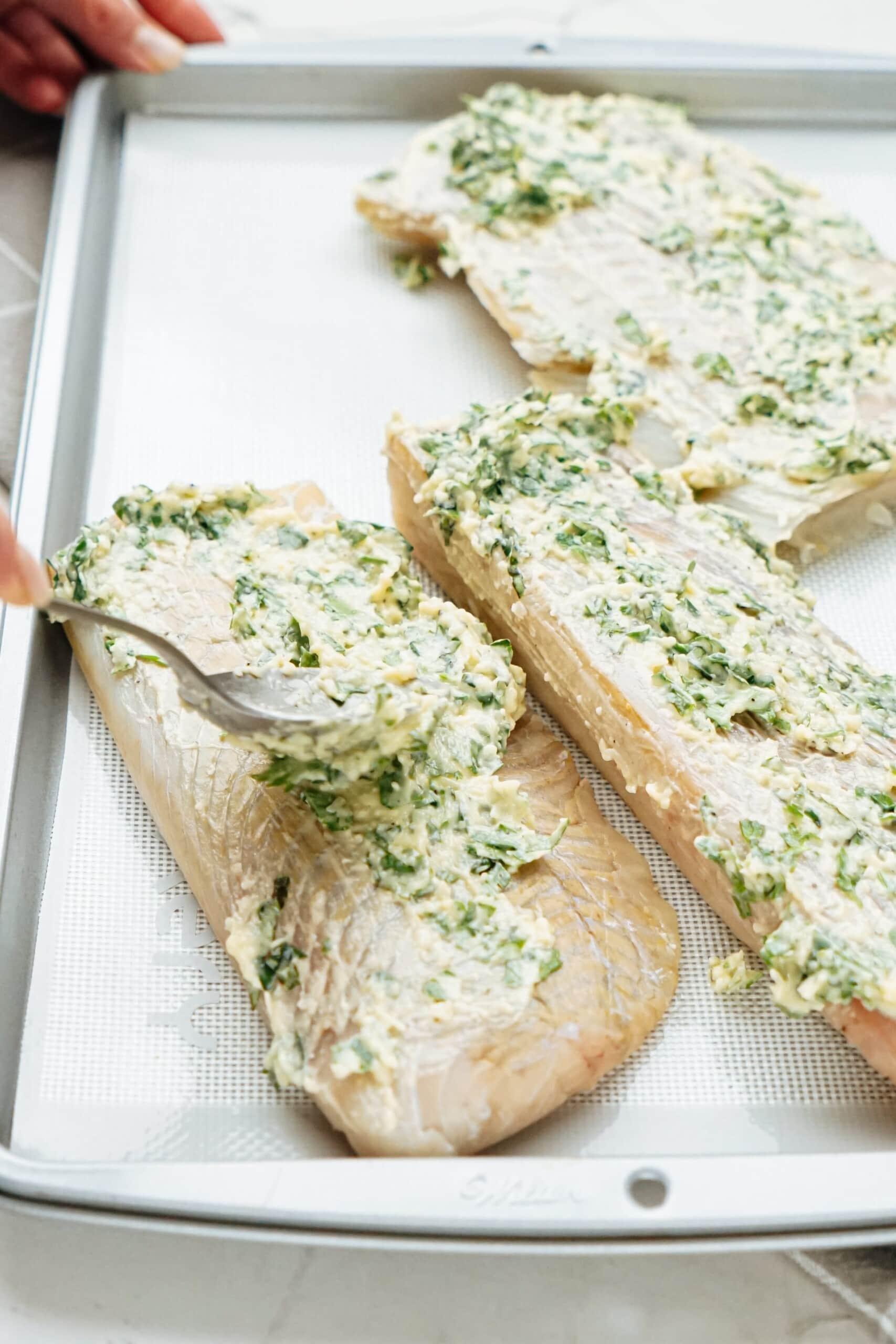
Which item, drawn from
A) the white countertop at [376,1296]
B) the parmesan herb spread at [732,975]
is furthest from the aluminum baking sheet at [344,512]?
the white countertop at [376,1296]

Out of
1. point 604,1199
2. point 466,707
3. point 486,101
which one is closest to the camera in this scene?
point 604,1199

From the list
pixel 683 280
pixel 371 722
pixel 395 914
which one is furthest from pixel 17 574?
pixel 683 280

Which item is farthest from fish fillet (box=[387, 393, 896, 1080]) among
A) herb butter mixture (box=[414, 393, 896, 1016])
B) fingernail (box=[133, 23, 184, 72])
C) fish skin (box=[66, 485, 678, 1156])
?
fingernail (box=[133, 23, 184, 72])

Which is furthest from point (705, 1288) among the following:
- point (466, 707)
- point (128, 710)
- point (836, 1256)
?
point (128, 710)

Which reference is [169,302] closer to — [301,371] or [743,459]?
[301,371]

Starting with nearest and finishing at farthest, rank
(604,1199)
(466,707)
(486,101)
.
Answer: (604,1199)
(466,707)
(486,101)

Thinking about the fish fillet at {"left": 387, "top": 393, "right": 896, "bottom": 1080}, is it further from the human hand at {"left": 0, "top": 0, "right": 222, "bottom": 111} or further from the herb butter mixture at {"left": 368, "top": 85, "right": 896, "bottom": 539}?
the human hand at {"left": 0, "top": 0, "right": 222, "bottom": 111}

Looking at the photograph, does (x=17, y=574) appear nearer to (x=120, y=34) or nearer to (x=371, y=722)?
(x=371, y=722)

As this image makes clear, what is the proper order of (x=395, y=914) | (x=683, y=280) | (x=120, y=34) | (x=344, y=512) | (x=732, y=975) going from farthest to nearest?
(x=120, y=34) → (x=683, y=280) → (x=344, y=512) → (x=732, y=975) → (x=395, y=914)
